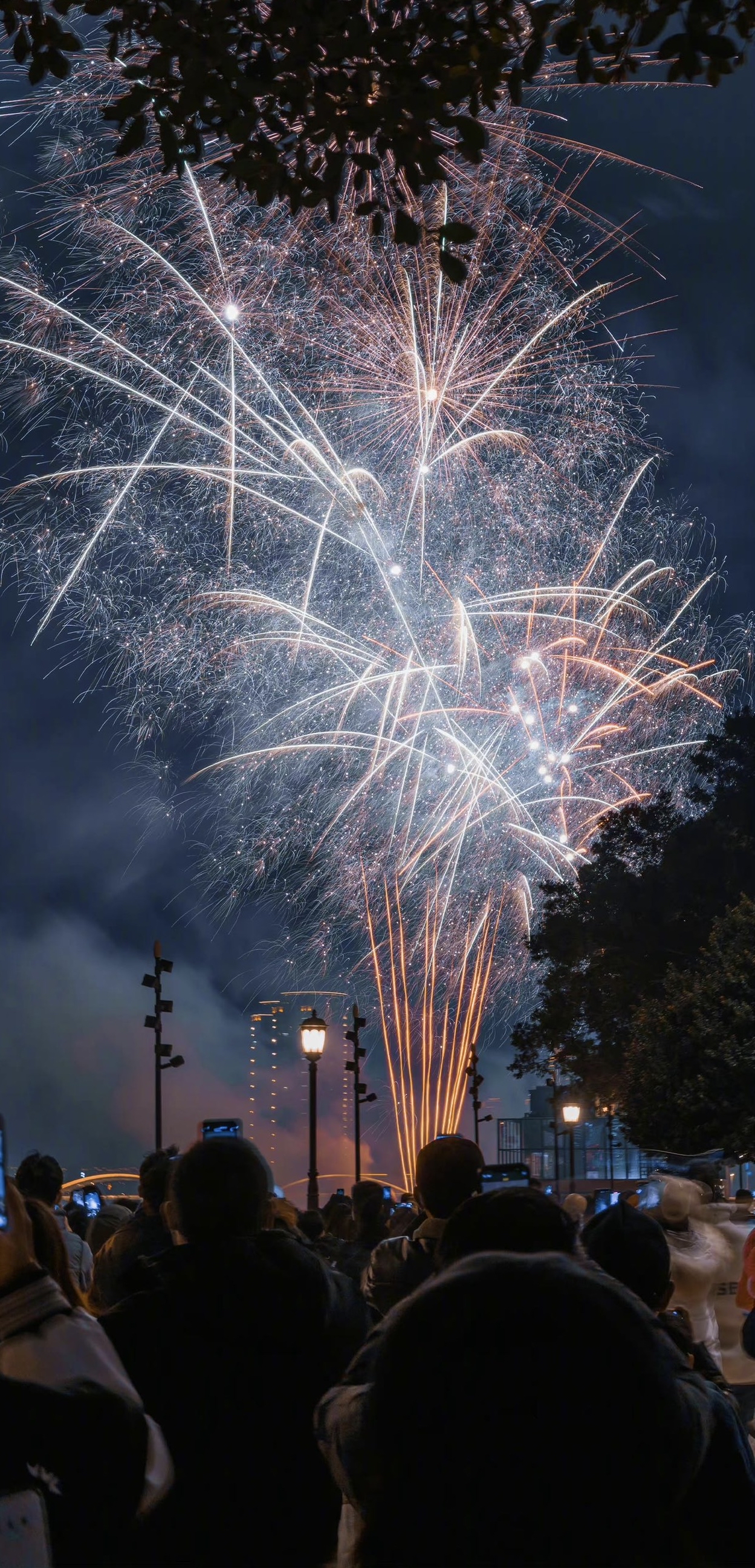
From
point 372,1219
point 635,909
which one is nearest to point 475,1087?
point 635,909

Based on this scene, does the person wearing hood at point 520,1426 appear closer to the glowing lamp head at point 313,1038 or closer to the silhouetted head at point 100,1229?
the silhouetted head at point 100,1229

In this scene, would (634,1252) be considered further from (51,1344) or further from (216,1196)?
(51,1344)

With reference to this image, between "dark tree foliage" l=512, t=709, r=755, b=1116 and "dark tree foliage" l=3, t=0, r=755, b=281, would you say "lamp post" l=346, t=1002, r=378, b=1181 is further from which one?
"dark tree foliage" l=3, t=0, r=755, b=281

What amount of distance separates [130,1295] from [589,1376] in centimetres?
194

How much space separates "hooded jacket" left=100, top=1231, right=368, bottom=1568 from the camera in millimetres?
3280

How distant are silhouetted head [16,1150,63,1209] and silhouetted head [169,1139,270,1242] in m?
3.96

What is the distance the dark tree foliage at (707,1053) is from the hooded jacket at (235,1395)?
96.6ft

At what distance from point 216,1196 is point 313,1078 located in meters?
20.7

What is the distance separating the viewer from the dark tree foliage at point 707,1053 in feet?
104

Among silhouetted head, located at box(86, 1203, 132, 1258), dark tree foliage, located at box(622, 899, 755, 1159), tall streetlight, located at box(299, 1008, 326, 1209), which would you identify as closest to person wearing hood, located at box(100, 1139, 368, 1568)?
silhouetted head, located at box(86, 1203, 132, 1258)

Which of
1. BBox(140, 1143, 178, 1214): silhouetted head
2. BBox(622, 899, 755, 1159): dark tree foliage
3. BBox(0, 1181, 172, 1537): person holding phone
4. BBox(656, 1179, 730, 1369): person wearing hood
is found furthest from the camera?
BBox(622, 899, 755, 1159): dark tree foliage

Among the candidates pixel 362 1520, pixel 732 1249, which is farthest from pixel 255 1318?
pixel 732 1249

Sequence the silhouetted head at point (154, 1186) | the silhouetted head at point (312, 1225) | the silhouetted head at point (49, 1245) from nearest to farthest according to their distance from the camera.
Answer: the silhouetted head at point (49, 1245), the silhouetted head at point (154, 1186), the silhouetted head at point (312, 1225)

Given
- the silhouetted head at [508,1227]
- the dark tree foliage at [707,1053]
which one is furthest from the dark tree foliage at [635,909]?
the silhouetted head at [508,1227]
